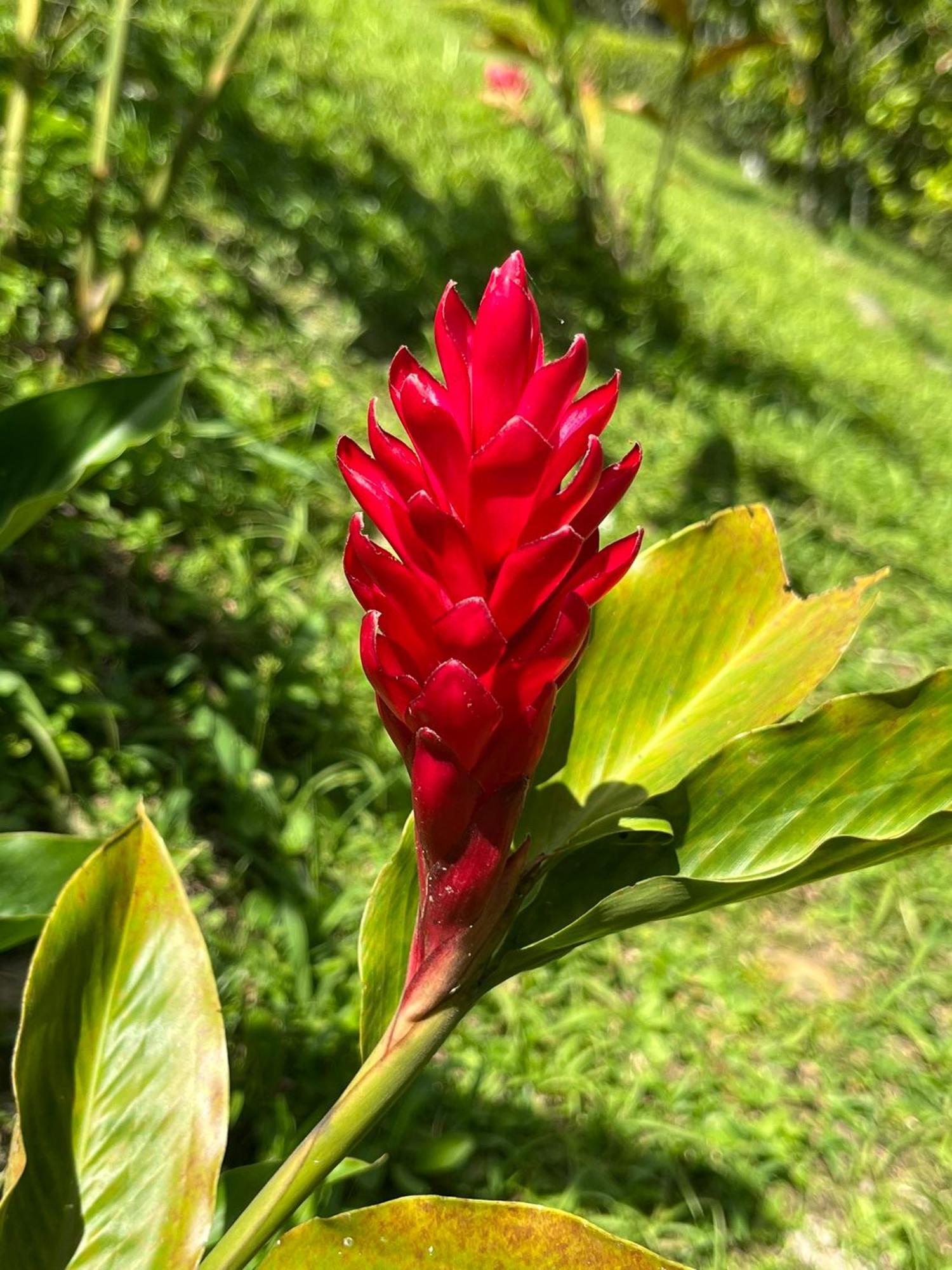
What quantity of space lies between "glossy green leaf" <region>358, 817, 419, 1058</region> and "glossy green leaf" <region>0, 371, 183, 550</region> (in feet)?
2.01

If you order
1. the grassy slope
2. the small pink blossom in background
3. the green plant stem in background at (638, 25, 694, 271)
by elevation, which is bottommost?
the grassy slope

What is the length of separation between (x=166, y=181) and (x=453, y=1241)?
84.0 inches

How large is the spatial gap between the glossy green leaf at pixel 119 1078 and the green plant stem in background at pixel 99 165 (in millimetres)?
1734

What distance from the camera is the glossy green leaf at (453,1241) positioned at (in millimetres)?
686

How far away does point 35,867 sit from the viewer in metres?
0.99

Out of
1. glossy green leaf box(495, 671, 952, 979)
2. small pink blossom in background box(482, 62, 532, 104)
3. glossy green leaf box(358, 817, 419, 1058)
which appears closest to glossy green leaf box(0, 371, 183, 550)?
glossy green leaf box(358, 817, 419, 1058)

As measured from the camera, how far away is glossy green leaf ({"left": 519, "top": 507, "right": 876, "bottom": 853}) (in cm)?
94

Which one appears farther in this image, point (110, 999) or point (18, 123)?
point (18, 123)

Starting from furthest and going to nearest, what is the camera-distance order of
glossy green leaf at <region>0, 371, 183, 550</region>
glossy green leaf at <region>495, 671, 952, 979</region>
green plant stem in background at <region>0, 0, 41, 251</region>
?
green plant stem in background at <region>0, 0, 41, 251</region>, glossy green leaf at <region>0, 371, 183, 550</region>, glossy green leaf at <region>495, 671, 952, 979</region>

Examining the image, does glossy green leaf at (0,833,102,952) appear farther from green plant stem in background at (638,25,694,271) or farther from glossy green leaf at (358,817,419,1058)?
green plant stem in background at (638,25,694,271)

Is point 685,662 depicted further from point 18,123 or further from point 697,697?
point 18,123

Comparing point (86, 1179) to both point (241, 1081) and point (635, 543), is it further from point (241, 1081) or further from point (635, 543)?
point (635, 543)

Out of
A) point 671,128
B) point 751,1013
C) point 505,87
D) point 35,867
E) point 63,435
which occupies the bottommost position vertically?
point 751,1013

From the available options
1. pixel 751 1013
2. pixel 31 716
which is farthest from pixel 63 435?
pixel 751 1013
